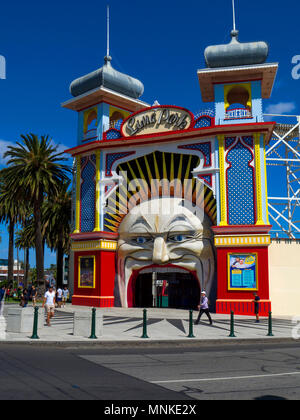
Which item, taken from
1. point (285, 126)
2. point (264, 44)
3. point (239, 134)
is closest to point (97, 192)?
point (239, 134)

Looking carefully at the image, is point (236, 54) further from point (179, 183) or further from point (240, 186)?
point (179, 183)

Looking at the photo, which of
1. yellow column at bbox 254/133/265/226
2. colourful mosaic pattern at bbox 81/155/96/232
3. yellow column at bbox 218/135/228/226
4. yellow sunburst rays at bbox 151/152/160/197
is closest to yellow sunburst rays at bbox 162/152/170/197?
yellow sunburst rays at bbox 151/152/160/197

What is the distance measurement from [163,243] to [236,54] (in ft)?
41.9

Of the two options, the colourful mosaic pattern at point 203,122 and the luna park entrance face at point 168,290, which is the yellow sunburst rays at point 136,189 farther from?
the luna park entrance face at point 168,290

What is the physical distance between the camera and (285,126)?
132 feet

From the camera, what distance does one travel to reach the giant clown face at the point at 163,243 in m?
28.0

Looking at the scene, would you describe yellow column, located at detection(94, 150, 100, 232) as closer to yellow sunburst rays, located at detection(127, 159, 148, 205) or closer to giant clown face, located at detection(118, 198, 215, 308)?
giant clown face, located at detection(118, 198, 215, 308)

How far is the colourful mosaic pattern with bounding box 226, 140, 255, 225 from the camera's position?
1069 inches

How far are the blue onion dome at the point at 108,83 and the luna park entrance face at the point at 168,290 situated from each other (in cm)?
1400

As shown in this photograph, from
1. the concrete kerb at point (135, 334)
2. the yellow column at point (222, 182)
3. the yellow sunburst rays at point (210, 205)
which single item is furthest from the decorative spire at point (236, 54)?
the concrete kerb at point (135, 334)

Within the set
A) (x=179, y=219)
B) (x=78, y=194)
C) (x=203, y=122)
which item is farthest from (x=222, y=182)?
(x=78, y=194)

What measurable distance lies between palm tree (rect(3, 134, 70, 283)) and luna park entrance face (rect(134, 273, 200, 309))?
8463 millimetres

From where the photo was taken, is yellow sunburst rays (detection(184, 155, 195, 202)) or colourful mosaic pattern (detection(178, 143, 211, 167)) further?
yellow sunburst rays (detection(184, 155, 195, 202))

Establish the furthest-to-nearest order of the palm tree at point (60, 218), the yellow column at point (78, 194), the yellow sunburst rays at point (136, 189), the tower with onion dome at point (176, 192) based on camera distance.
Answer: the palm tree at point (60, 218) < the yellow column at point (78, 194) < the yellow sunburst rays at point (136, 189) < the tower with onion dome at point (176, 192)
